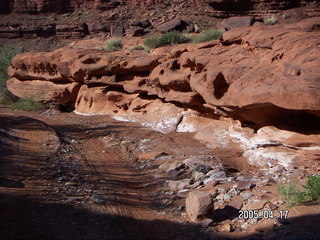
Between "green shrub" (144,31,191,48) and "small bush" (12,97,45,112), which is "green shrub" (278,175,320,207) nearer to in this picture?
"green shrub" (144,31,191,48)

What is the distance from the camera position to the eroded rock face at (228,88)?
244 inches

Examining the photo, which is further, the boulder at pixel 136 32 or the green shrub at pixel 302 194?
the boulder at pixel 136 32

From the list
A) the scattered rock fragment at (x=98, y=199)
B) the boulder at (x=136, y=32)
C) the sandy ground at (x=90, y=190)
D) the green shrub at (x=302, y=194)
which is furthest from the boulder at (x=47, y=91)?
the green shrub at (x=302, y=194)

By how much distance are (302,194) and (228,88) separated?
3.53 meters

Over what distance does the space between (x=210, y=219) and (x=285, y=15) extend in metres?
19.1

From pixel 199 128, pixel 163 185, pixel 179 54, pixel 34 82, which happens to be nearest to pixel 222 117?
pixel 199 128

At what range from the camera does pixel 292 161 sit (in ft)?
20.2

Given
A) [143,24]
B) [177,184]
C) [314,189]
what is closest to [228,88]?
[177,184]

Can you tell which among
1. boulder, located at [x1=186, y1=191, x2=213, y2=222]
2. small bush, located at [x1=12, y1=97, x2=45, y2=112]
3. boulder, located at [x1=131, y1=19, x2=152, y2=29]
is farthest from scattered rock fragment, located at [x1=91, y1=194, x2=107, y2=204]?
boulder, located at [x1=131, y1=19, x2=152, y2=29]

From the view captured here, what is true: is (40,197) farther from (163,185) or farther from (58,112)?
(58,112)

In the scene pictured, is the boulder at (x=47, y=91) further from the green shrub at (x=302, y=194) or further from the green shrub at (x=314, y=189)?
the green shrub at (x=314, y=189)

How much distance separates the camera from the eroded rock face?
620 cm

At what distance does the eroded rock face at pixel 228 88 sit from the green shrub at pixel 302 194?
146 cm

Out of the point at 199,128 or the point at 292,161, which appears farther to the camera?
the point at 199,128
